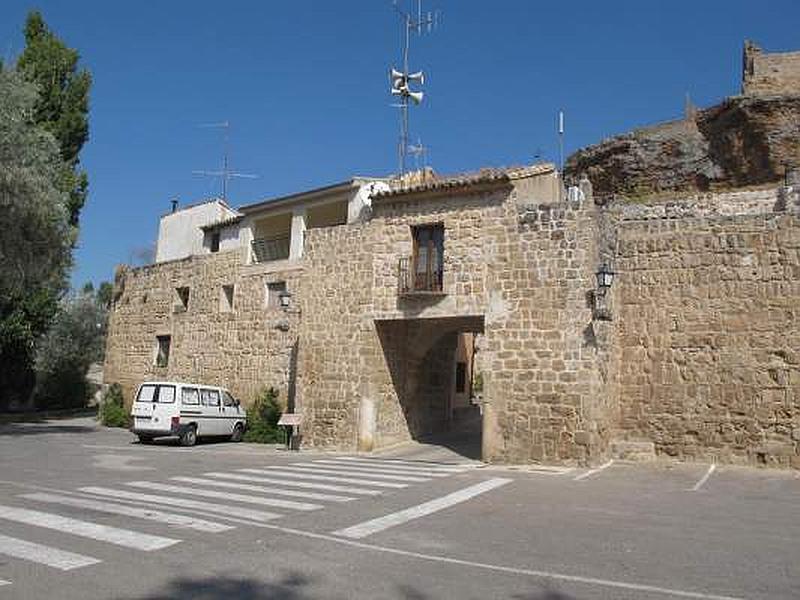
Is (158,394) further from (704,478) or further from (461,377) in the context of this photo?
(704,478)

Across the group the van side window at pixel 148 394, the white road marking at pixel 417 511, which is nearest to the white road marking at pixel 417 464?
the white road marking at pixel 417 511

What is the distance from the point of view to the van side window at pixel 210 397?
19.0 m

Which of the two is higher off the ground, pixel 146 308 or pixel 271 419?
pixel 146 308

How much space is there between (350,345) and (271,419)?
5063mm

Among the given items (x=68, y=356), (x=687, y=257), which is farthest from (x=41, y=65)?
(x=687, y=257)

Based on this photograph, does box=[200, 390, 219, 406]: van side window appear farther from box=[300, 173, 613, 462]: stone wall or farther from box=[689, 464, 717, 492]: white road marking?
box=[689, 464, 717, 492]: white road marking

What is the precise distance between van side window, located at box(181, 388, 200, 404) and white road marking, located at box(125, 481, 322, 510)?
8.13m

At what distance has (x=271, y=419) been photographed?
20.0 meters

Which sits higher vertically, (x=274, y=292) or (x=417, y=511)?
(x=274, y=292)

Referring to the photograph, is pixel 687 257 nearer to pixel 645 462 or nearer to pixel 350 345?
pixel 645 462

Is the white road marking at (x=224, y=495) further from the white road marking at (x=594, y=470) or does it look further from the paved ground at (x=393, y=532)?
the white road marking at (x=594, y=470)

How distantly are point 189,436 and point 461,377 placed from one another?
358 inches

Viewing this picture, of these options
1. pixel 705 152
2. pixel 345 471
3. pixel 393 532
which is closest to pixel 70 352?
pixel 345 471

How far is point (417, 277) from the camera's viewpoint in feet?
51.9
